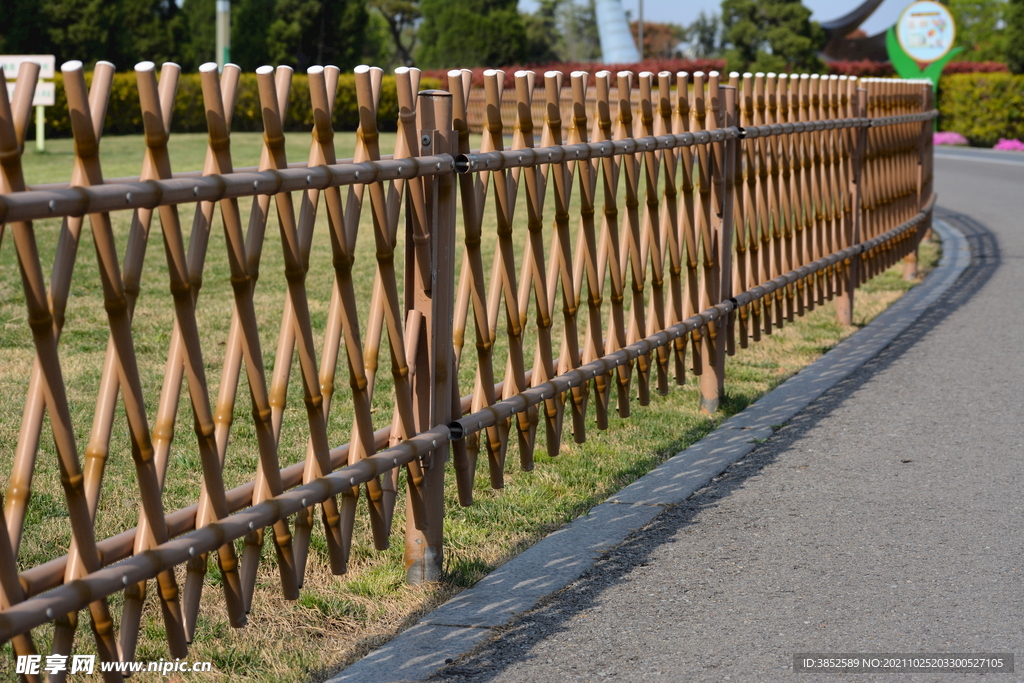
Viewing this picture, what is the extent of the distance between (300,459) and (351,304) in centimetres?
173

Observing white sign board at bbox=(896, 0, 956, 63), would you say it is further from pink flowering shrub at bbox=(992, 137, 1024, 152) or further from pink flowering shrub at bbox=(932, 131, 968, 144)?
pink flowering shrub at bbox=(932, 131, 968, 144)

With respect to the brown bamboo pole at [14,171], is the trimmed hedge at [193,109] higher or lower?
higher

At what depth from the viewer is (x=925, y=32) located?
25.7 metres

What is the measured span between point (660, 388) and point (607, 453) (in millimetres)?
537

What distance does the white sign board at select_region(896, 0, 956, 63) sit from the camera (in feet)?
82.7

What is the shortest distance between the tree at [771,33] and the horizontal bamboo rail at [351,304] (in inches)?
1452

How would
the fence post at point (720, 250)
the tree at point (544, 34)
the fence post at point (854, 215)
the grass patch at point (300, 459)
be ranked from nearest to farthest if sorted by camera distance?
1. the grass patch at point (300, 459)
2. the fence post at point (720, 250)
3. the fence post at point (854, 215)
4. the tree at point (544, 34)

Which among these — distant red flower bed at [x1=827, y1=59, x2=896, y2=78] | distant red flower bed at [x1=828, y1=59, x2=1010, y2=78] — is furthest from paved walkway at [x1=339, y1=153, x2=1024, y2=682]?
distant red flower bed at [x1=827, y1=59, x2=896, y2=78]

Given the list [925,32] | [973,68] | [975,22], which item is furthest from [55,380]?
[975,22]

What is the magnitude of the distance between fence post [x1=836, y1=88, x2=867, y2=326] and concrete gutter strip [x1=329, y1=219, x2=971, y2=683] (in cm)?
108

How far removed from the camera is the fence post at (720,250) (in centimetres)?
570

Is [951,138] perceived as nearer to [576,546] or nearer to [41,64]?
[41,64]

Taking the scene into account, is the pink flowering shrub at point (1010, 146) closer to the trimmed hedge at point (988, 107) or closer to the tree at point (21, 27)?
the trimmed hedge at point (988, 107)

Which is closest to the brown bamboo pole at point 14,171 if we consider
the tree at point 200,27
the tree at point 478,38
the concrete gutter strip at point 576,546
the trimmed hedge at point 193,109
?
the concrete gutter strip at point 576,546
